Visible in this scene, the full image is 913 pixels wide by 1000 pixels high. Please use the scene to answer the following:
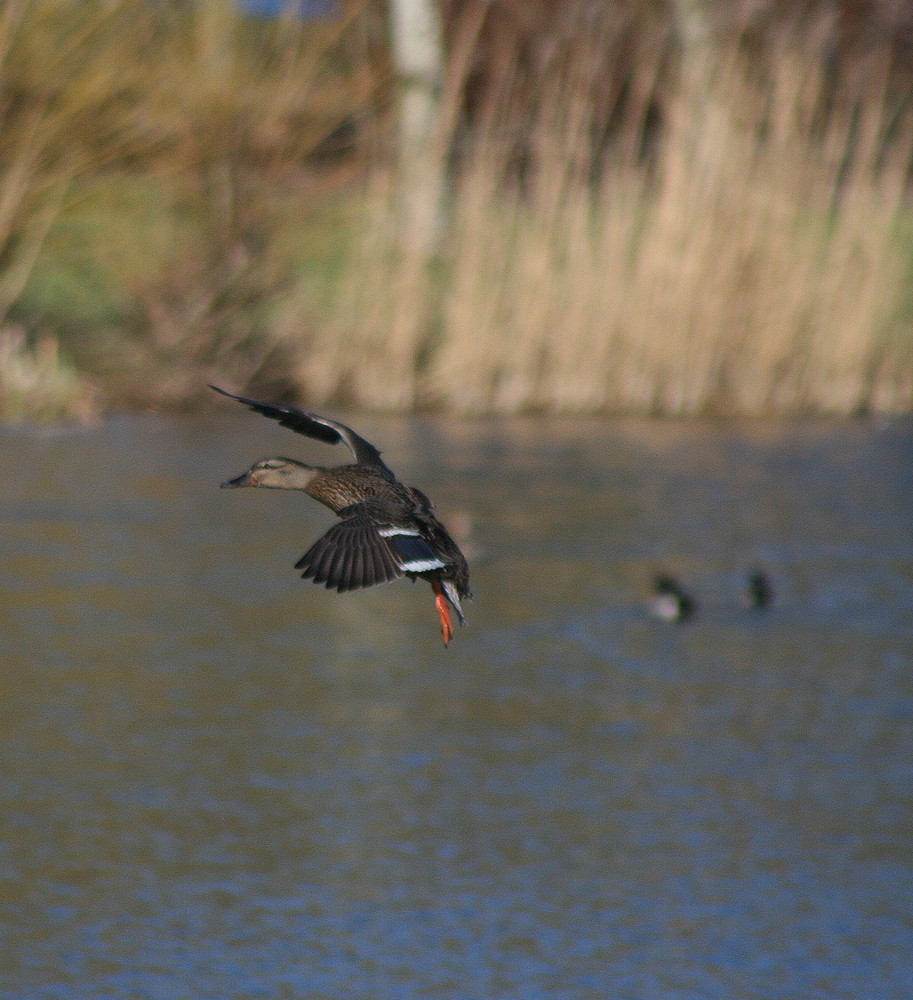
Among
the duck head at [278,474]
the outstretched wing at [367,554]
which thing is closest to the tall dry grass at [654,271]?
the duck head at [278,474]

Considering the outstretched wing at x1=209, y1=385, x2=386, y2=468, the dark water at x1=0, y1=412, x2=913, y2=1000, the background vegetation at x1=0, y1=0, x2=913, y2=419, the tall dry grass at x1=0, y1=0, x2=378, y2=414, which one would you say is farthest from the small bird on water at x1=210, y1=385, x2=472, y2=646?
the background vegetation at x1=0, y1=0, x2=913, y2=419

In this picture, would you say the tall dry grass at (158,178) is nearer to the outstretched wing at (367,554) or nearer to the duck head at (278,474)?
the duck head at (278,474)

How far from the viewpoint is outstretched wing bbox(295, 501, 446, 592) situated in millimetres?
3403

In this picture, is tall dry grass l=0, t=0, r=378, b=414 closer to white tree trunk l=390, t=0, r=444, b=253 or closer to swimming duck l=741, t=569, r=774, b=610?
white tree trunk l=390, t=0, r=444, b=253

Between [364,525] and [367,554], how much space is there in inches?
3.4

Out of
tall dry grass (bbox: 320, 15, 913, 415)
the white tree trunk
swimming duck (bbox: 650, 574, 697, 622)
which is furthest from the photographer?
the white tree trunk

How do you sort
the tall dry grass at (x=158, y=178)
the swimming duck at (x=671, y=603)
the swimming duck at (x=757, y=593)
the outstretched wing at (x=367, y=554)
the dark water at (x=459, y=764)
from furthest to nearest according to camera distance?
1. the tall dry grass at (x=158, y=178)
2. the swimming duck at (x=757, y=593)
3. the swimming duck at (x=671, y=603)
4. the dark water at (x=459, y=764)
5. the outstretched wing at (x=367, y=554)

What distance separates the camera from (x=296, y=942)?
12.1 ft

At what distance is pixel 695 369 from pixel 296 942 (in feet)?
30.9

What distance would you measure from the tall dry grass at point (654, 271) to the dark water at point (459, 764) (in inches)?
147

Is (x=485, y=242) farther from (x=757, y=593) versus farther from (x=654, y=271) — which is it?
(x=757, y=593)

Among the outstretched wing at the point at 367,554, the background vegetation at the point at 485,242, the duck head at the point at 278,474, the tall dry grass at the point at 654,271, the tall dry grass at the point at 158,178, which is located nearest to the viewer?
the outstretched wing at the point at 367,554

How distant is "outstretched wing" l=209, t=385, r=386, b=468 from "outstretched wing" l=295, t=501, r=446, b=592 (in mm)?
160

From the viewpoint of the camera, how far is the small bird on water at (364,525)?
3.43m
